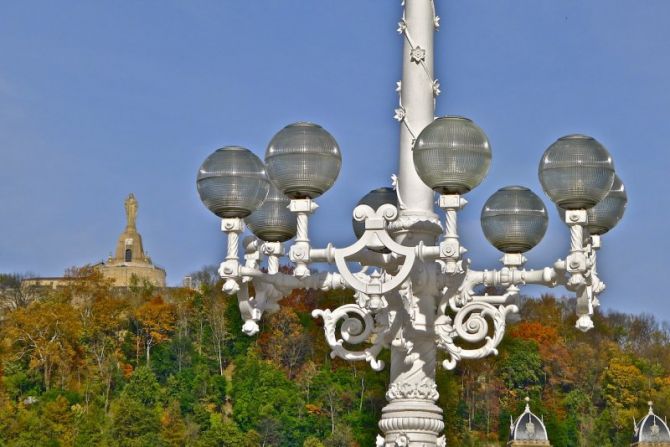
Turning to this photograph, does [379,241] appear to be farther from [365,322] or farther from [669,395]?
[669,395]

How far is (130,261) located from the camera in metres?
119

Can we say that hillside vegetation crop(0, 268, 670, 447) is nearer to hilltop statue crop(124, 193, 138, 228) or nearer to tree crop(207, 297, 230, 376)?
tree crop(207, 297, 230, 376)

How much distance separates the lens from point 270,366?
7681cm

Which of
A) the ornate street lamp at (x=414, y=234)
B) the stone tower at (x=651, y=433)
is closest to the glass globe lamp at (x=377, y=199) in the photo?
the ornate street lamp at (x=414, y=234)

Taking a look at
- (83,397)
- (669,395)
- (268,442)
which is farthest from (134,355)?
(669,395)

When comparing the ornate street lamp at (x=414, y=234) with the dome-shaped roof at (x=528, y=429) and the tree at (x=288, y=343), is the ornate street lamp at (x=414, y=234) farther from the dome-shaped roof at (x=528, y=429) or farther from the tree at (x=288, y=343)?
the tree at (x=288, y=343)

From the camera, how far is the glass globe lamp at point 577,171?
9.34 metres

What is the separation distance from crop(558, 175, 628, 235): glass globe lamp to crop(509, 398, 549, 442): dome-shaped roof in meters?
51.9

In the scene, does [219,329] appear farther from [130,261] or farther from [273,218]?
[273,218]

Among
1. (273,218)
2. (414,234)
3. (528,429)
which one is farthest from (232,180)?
(528,429)

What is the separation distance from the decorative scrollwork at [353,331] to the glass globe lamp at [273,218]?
→ 0.79 m

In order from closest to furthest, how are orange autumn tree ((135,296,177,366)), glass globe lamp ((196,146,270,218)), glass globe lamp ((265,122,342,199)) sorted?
glass globe lamp ((265,122,342,199)) → glass globe lamp ((196,146,270,218)) → orange autumn tree ((135,296,177,366))

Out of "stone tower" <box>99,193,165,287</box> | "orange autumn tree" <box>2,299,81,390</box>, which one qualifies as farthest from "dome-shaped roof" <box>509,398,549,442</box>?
"stone tower" <box>99,193,165,287</box>

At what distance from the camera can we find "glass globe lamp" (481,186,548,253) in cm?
1018
